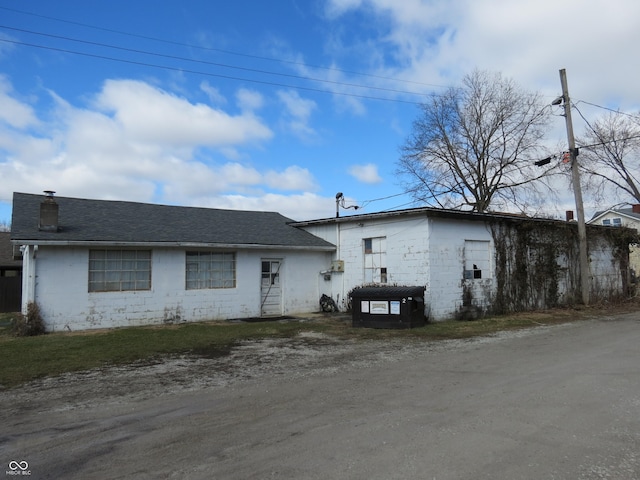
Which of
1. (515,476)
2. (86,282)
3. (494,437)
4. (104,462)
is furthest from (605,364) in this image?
(86,282)

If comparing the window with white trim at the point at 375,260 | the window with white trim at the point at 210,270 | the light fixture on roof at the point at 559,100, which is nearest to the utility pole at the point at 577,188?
the light fixture on roof at the point at 559,100

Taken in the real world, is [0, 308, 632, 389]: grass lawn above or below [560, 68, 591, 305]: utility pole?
below

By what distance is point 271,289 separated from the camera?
17297mm

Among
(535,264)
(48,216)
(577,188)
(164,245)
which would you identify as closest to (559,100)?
(577,188)

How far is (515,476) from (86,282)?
12866 millimetres

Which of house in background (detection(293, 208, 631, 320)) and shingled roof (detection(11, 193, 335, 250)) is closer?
shingled roof (detection(11, 193, 335, 250))

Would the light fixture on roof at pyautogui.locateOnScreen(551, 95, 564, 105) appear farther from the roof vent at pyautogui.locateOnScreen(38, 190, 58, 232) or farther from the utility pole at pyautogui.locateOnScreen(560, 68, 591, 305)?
the roof vent at pyautogui.locateOnScreen(38, 190, 58, 232)

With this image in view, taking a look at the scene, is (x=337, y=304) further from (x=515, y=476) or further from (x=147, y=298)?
(x=515, y=476)

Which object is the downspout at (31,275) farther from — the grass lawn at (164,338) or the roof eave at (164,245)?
the grass lawn at (164,338)

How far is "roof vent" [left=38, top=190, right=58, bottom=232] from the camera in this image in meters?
13.0

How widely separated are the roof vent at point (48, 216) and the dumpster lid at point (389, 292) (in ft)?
29.3

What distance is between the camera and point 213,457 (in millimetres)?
4160

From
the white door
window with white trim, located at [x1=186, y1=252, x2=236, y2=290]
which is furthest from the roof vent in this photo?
the white door

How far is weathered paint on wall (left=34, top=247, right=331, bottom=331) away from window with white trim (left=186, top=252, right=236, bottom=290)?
22 centimetres
